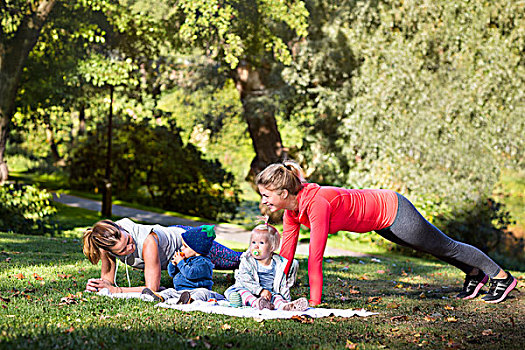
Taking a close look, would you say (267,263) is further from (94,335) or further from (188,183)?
(188,183)

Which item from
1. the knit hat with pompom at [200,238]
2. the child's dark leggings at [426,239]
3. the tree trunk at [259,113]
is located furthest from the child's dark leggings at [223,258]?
the tree trunk at [259,113]

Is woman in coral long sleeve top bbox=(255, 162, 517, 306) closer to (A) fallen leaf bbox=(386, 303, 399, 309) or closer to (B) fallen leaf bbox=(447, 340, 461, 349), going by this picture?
(A) fallen leaf bbox=(386, 303, 399, 309)

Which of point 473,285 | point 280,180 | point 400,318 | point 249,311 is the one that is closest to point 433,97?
point 473,285

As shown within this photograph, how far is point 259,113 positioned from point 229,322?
14.4m

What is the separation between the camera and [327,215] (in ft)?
16.8

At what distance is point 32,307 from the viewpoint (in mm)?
4730

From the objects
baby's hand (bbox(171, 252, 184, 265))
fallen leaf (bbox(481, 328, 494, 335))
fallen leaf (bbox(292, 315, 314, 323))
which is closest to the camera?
fallen leaf (bbox(481, 328, 494, 335))

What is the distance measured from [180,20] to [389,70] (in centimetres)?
618

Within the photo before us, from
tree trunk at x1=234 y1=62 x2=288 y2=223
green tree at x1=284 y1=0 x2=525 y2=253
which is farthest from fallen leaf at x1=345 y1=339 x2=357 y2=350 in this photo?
tree trunk at x1=234 y1=62 x2=288 y2=223

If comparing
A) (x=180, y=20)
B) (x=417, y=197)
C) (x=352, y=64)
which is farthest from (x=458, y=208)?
(x=180, y=20)

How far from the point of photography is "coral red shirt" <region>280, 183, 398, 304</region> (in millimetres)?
5062

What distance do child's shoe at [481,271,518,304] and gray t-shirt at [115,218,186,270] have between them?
10.5 ft

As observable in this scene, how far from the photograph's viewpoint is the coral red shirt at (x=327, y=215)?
16.6ft

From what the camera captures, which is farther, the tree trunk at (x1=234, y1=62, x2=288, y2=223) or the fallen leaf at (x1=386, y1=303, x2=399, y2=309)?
the tree trunk at (x1=234, y1=62, x2=288, y2=223)
